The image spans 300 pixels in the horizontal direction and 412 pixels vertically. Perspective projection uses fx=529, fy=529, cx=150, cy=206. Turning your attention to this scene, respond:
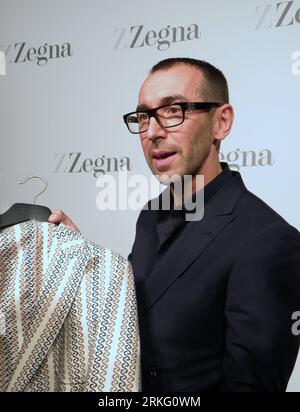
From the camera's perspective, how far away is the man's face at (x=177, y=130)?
1156mm

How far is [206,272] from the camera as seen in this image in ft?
3.29

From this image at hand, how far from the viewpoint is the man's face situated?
116cm

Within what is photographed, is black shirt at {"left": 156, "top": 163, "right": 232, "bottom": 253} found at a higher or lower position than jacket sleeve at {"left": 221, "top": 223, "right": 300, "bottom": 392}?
higher

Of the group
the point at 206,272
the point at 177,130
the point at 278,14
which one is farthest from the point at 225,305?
the point at 278,14

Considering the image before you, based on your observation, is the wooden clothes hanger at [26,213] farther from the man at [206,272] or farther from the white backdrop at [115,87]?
the white backdrop at [115,87]

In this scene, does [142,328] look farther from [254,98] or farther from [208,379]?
[254,98]

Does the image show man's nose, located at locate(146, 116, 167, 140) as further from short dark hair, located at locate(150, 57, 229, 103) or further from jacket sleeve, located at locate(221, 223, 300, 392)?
jacket sleeve, located at locate(221, 223, 300, 392)

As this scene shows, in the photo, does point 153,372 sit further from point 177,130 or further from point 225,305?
point 177,130

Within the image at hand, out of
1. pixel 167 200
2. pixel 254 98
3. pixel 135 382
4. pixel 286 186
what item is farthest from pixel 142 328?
pixel 254 98

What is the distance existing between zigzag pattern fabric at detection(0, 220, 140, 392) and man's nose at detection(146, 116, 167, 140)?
1.07 ft

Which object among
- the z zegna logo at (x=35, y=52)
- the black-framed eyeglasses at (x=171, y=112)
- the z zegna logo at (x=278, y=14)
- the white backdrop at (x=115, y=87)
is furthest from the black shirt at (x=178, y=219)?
the z zegna logo at (x=35, y=52)

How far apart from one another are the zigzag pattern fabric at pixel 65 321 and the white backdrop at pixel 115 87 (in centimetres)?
63

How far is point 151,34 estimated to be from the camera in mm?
1599

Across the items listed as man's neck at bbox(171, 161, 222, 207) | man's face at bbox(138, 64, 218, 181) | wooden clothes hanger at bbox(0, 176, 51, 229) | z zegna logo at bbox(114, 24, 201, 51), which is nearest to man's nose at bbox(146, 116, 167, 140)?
man's face at bbox(138, 64, 218, 181)
